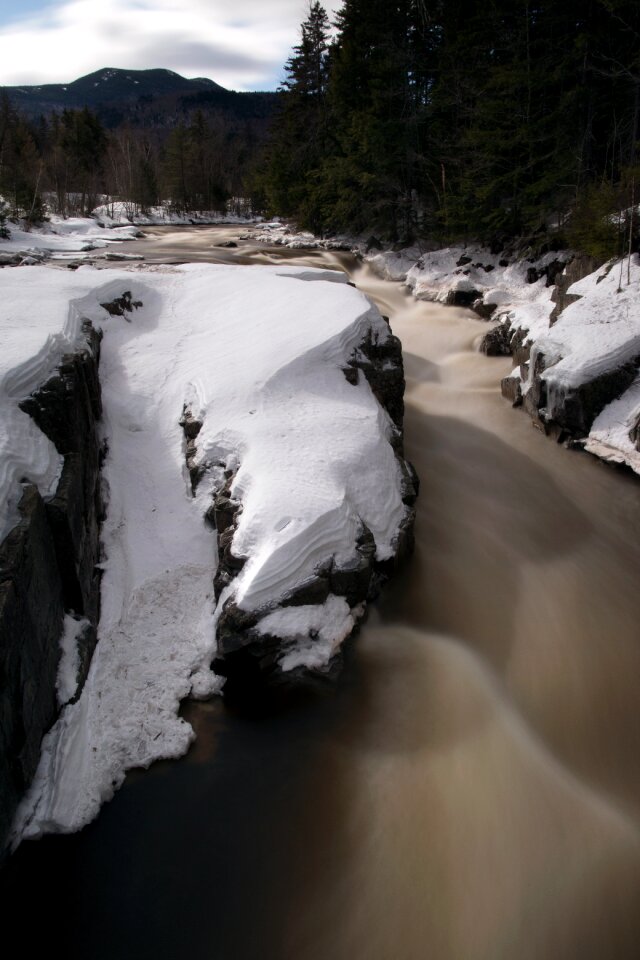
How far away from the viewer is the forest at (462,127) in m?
14.4

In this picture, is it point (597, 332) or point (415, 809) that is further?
point (597, 332)

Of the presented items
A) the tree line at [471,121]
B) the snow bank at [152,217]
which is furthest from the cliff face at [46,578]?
the snow bank at [152,217]

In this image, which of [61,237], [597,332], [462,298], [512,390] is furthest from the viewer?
[61,237]

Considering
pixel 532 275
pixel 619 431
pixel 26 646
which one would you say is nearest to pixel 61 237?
pixel 532 275

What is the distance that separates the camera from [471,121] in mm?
19297

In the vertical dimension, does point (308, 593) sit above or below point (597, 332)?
below

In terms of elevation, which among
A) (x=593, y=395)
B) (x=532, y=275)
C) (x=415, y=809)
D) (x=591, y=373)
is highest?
(x=532, y=275)

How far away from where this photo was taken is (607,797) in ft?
13.9

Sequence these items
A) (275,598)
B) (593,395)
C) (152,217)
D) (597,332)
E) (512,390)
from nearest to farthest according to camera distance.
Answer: (275,598)
(593,395)
(597,332)
(512,390)
(152,217)

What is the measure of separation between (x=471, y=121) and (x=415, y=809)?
21.7 meters

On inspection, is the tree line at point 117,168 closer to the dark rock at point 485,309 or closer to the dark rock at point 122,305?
the dark rock at point 122,305

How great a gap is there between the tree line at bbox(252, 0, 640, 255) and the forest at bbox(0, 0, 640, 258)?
0.05 meters

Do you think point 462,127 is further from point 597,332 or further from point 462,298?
point 597,332

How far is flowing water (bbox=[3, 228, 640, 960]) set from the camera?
3545 mm
